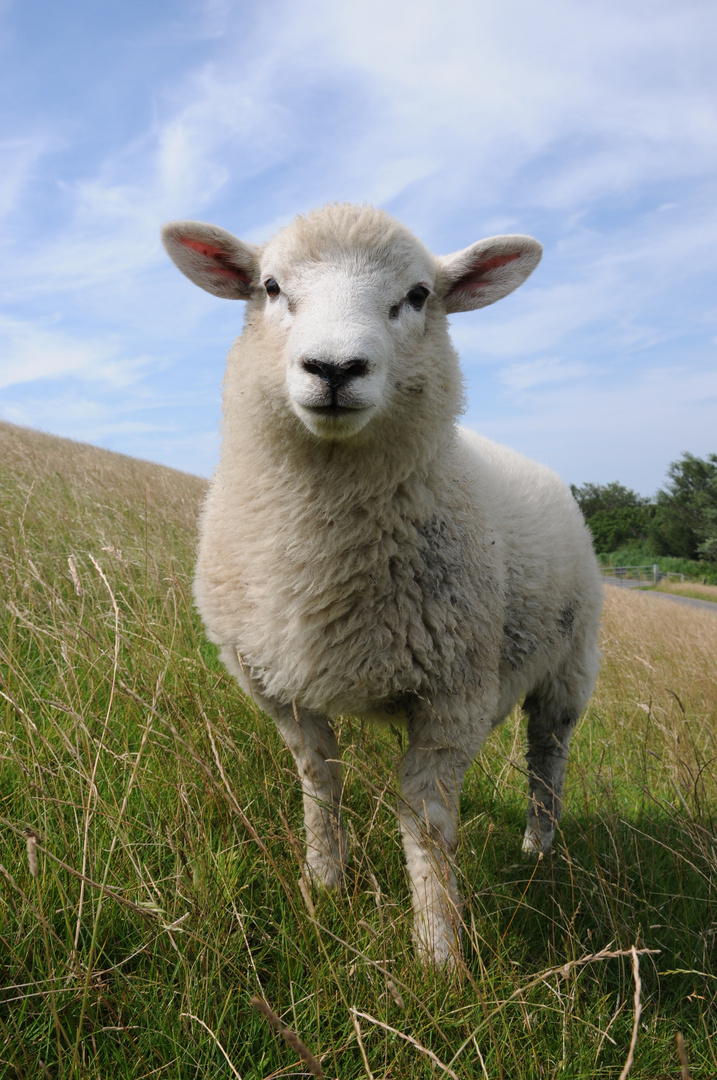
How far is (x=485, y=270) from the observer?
8.80ft

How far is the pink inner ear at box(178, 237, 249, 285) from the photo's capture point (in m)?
2.56

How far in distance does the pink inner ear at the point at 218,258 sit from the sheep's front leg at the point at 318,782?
1606mm

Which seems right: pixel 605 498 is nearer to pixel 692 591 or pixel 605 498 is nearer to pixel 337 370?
pixel 692 591

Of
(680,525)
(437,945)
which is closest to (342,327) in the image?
(437,945)

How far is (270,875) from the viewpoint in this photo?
2227mm

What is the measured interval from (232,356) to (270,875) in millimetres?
1801

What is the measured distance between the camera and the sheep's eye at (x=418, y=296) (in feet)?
7.86

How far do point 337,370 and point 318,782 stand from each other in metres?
1.46

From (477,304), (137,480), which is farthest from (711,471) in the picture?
(477,304)

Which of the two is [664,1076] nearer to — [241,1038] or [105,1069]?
[241,1038]

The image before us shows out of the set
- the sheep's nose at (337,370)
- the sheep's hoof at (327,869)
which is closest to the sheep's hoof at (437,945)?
the sheep's hoof at (327,869)

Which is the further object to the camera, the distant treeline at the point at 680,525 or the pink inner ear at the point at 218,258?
the distant treeline at the point at 680,525

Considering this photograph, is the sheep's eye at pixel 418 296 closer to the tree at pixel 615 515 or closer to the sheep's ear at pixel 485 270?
the sheep's ear at pixel 485 270

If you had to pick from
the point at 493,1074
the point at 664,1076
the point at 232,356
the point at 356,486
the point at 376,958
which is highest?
the point at 232,356
